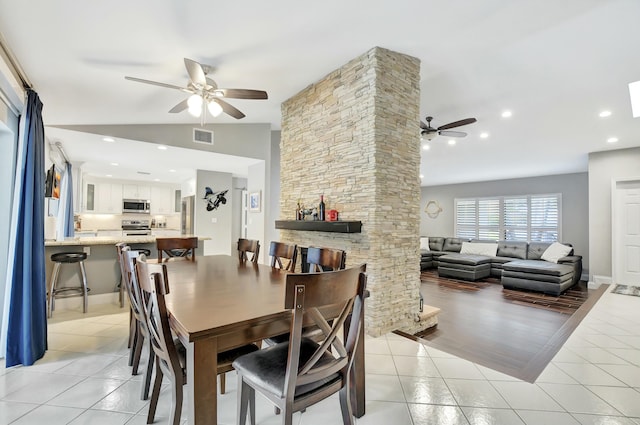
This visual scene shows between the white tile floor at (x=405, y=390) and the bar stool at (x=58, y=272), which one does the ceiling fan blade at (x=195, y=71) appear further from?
the bar stool at (x=58, y=272)

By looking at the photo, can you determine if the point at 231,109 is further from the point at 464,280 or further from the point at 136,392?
the point at 464,280

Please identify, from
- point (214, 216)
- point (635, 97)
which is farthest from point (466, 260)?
point (214, 216)

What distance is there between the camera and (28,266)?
2.36 meters

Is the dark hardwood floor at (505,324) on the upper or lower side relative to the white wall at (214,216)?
lower

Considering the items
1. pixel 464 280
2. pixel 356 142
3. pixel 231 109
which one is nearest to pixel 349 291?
pixel 356 142

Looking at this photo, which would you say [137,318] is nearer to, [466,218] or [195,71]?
[195,71]

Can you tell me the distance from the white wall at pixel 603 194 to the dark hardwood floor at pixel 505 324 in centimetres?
58

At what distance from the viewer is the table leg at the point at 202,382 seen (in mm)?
1173

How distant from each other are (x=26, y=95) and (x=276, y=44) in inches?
89.0

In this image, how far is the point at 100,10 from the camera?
6.44ft

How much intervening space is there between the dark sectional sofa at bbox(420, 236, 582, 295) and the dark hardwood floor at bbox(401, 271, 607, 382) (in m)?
0.22

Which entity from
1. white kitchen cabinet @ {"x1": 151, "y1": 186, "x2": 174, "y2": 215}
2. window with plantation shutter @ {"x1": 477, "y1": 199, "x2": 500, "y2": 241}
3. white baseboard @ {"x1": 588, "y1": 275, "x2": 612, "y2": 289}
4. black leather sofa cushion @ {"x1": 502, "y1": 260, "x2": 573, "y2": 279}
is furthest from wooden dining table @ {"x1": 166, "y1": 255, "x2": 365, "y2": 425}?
window with plantation shutter @ {"x1": 477, "y1": 199, "x2": 500, "y2": 241}

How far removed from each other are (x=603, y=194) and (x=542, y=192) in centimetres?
234

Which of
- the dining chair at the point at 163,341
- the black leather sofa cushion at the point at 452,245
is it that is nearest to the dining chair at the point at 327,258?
the dining chair at the point at 163,341
